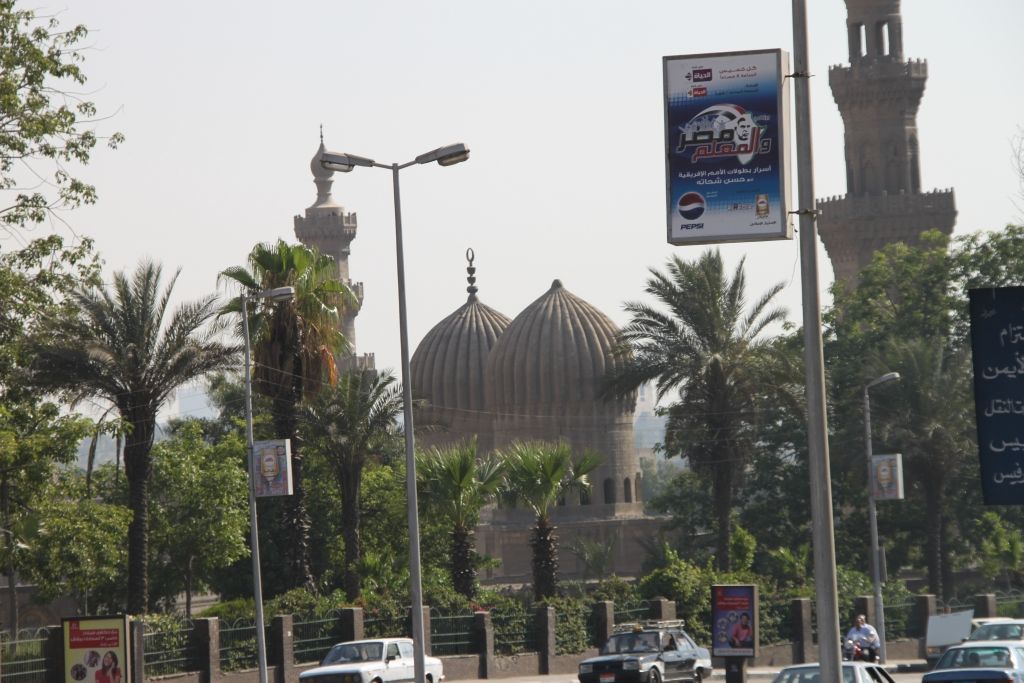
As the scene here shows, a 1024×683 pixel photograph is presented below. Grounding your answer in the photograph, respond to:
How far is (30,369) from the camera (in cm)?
3188

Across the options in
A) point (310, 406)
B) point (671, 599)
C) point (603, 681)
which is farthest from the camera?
point (310, 406)

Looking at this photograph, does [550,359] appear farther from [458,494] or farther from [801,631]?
[458,494]

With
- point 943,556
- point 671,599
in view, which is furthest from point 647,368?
point 943,556

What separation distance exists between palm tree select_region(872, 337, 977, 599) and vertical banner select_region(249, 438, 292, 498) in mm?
22395

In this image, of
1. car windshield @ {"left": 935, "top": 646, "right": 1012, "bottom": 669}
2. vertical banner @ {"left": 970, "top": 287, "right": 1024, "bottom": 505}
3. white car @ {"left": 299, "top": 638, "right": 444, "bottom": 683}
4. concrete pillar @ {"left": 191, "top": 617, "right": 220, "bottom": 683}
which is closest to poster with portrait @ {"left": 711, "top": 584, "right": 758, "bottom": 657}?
car windshield @ {"left": 935, "top": 646, "right": 1012, "bottom": 669}

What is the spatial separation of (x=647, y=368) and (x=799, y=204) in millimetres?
32623

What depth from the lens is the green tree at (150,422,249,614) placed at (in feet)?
143

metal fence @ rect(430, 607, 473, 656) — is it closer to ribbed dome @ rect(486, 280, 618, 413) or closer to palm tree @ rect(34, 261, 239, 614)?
palm tree @ rect(34, 261, 239, 614)

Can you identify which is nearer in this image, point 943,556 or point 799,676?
point 799,676

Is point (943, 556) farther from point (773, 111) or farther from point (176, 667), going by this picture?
point (773, 111)

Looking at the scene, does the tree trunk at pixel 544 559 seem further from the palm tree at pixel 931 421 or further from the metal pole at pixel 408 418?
the metal pole at pixel 408 418

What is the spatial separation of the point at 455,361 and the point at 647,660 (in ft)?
157

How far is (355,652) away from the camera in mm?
29297

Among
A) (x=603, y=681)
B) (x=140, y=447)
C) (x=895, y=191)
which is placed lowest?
(x=603, y=681)
